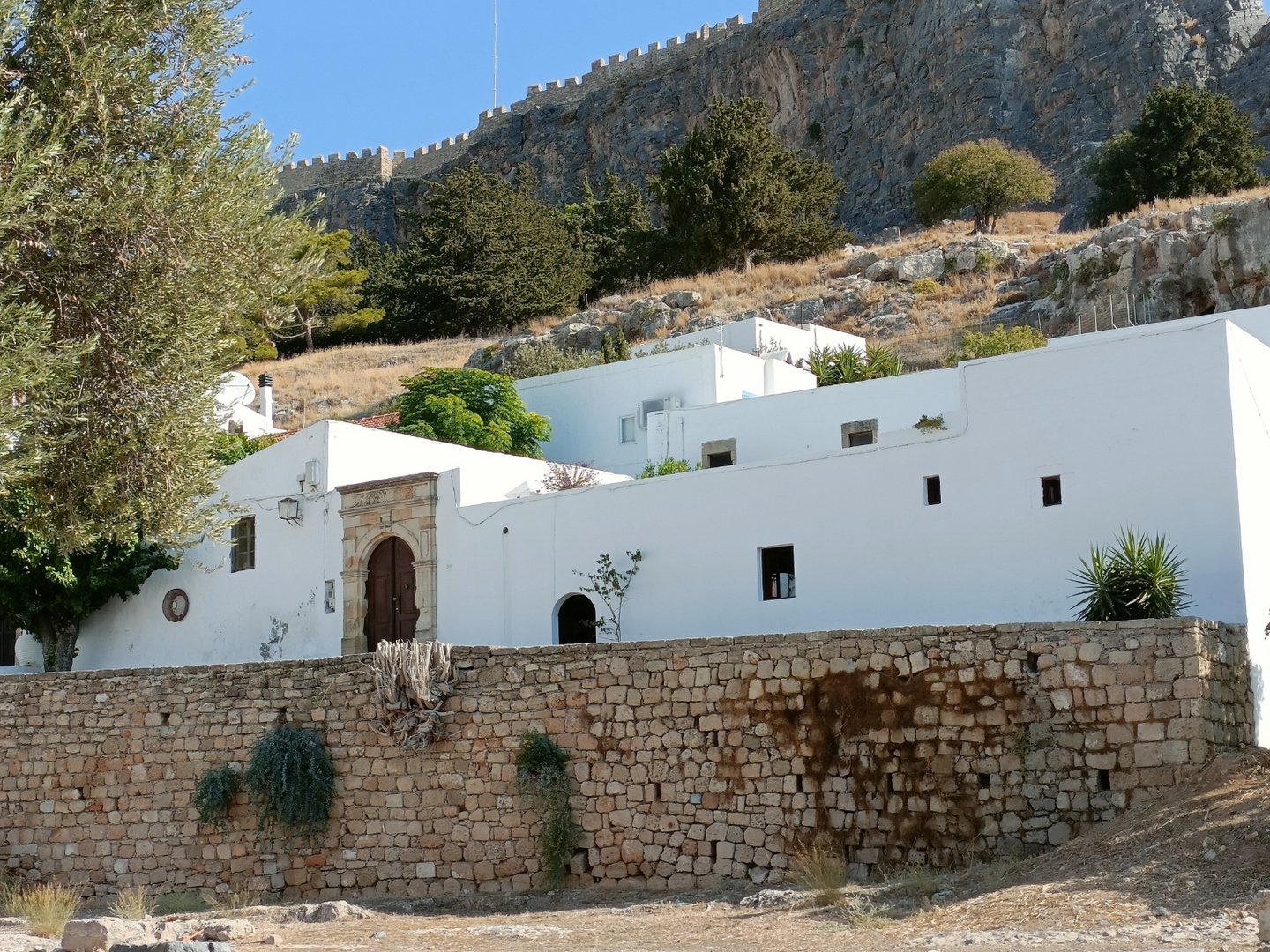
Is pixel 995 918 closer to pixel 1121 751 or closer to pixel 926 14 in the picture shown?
pixel 1121 751

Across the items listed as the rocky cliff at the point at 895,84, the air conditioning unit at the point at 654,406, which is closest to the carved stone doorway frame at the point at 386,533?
the air conditioning unit at the point at 654,406

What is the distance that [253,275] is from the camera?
40.4ft

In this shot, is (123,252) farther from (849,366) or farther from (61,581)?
(849,366)

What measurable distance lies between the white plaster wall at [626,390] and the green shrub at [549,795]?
10.3m

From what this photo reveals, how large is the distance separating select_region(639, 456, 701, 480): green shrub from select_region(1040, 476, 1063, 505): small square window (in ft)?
22.1

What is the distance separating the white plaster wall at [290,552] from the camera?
1995 centimetres

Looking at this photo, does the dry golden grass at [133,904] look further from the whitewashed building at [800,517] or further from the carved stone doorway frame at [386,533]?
the carved stone doorway frame at [386,533]

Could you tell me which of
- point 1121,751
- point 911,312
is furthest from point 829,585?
point 911,312

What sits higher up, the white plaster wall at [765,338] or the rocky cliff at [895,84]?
the rocky cliff at [895,84]

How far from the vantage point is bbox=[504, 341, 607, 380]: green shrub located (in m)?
32.2

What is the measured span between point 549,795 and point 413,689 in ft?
5.65

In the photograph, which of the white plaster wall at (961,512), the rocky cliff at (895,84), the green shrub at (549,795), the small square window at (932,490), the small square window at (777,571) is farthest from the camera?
the rocky cliff at (895,84)

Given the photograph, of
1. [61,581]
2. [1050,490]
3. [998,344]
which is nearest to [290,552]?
[61,581]

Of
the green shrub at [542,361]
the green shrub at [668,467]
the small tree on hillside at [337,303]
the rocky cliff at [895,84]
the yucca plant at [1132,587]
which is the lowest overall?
the yucca plant at [1132,587]
